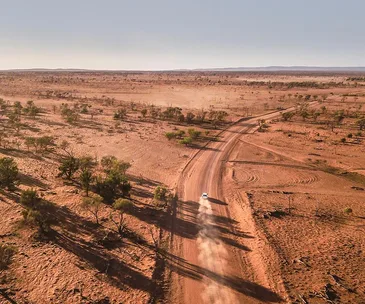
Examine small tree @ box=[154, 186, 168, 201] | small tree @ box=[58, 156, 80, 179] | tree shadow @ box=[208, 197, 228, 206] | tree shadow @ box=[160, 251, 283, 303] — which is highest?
small tree @ box=[58, 156, 80, 179]

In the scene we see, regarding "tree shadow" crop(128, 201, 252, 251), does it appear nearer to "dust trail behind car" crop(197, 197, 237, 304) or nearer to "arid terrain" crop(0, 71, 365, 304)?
"arid terrain" crop(0, 71, 365, 304)

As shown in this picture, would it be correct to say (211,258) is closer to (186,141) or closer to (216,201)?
(216,201)

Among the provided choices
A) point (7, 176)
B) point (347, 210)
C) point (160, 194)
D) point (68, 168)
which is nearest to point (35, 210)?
point (7, 176)

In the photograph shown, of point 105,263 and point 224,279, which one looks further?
point 105,263

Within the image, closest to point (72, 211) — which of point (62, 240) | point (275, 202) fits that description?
point (62, 240)

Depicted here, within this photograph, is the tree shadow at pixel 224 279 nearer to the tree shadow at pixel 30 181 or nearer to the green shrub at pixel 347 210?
the green shrub at pixel 347 210

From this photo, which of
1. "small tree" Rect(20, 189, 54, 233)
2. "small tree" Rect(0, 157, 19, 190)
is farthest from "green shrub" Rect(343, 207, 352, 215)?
"small tree" Rect(0, 157, 19, 190)

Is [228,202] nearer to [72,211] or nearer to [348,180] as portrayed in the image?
[72,211]
